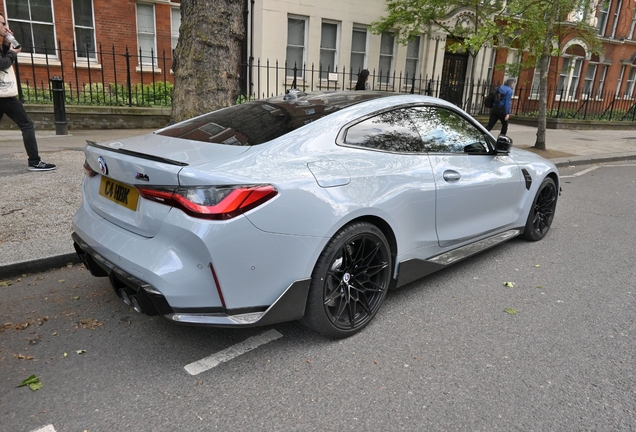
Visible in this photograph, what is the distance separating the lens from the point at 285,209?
257cm

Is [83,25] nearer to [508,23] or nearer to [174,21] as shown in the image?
[174,21]

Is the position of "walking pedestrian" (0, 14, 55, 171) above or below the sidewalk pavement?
above

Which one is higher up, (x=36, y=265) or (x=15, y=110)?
(x=15, y=110)

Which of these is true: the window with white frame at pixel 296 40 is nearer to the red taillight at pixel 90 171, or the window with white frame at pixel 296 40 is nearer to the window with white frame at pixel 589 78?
the red taillight at pixel 90 171

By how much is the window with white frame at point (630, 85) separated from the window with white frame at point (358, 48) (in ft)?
65.3

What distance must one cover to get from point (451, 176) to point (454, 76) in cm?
1894

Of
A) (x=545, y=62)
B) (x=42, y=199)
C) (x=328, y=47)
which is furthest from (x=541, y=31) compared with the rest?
(x=42, y=199)

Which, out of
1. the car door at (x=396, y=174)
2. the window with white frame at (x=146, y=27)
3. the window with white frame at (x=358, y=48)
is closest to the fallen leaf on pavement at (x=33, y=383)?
the car door at (x=396, y=174)

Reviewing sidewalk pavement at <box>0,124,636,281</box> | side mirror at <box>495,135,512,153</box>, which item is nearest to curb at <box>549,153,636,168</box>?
sidewalk pavement at <box>0,124,636,281</box>

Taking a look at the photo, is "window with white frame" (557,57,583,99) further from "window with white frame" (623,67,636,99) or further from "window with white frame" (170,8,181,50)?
"window with white frame" (170,8,181,50)

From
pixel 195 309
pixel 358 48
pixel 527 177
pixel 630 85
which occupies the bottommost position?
pixel 195 309

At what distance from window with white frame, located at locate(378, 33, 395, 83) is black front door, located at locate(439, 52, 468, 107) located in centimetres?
282

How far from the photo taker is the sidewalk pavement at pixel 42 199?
4.10m

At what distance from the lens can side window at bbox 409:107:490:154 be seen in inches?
146
